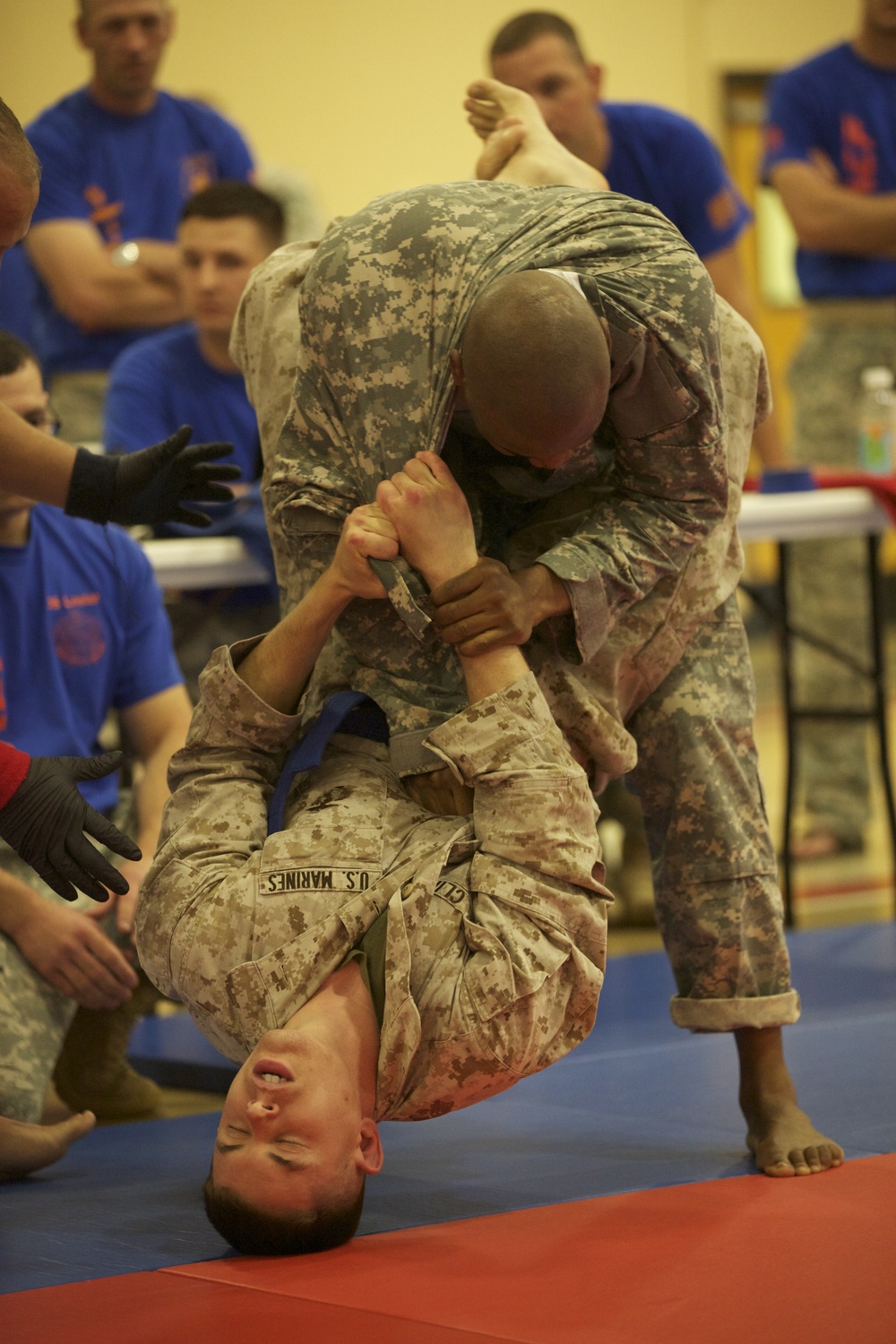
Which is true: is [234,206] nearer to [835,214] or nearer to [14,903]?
[835,214]

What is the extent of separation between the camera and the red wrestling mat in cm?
160

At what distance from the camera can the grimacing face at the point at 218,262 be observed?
3.86 meters

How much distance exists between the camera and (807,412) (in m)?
4.61

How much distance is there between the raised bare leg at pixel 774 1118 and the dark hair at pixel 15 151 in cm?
142

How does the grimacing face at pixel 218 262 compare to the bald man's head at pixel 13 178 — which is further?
the grimacing face at pixel 218 262

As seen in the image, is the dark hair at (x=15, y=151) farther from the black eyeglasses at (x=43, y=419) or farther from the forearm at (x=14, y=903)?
the forearm at (x=14, y=903)

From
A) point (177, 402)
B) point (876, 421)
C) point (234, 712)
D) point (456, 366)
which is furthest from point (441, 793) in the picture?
point (876, 421)

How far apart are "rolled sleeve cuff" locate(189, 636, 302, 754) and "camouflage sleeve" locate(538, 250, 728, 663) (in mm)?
380

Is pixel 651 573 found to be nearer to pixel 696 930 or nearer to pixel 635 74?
pixel 696 930

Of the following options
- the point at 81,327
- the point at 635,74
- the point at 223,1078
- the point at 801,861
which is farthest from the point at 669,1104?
the point at 635,74

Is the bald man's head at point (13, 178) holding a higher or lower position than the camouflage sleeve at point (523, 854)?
higher

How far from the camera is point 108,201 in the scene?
4.21 meters

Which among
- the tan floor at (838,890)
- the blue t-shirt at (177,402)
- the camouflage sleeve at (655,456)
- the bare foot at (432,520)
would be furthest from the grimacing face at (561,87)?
the bare foot at (432,520)

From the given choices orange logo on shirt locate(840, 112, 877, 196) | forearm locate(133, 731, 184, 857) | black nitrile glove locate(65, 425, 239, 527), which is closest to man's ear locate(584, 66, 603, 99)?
orange logo on shirt locate(840, 112, 877, 196)
